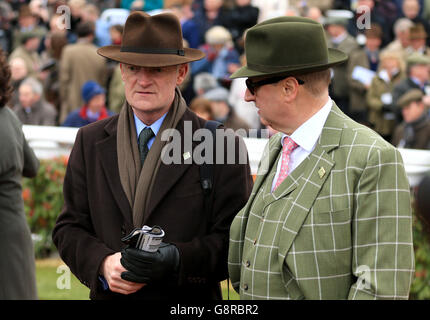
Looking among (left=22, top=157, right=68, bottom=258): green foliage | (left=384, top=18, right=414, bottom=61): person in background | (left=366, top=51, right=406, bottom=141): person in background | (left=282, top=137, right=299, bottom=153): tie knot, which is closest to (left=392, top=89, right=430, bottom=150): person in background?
(left=366, top=51, right=406, bottom=141): person in background

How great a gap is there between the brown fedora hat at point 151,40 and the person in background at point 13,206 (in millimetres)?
1255

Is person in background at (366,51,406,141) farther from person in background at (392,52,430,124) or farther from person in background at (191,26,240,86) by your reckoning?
person in background at (191,26,240,86)

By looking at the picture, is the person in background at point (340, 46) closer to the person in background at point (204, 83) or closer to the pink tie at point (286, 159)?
the person in background at point (204, 83)

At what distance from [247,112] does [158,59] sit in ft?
20.9

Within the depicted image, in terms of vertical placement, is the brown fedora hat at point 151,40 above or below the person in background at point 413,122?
above

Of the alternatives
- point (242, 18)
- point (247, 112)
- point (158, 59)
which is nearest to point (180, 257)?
point (158, 59)

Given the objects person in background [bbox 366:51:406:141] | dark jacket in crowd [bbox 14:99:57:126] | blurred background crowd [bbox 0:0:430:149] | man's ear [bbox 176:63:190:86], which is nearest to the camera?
man's ear [bbox 176:63:190:86]

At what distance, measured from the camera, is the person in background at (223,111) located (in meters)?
9.57

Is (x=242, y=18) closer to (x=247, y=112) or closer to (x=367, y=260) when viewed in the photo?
(x=247, y=112)

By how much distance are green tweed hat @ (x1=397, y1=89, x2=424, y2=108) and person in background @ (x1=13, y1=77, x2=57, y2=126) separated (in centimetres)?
447

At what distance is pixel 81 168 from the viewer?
3.93 metres

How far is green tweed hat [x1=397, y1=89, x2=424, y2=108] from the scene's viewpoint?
9.89 m

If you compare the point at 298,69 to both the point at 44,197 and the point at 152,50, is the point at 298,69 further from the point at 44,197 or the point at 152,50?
the point at 44,197

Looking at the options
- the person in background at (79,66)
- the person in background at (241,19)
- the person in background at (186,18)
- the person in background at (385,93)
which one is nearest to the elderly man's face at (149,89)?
the person in background at (385,93)
